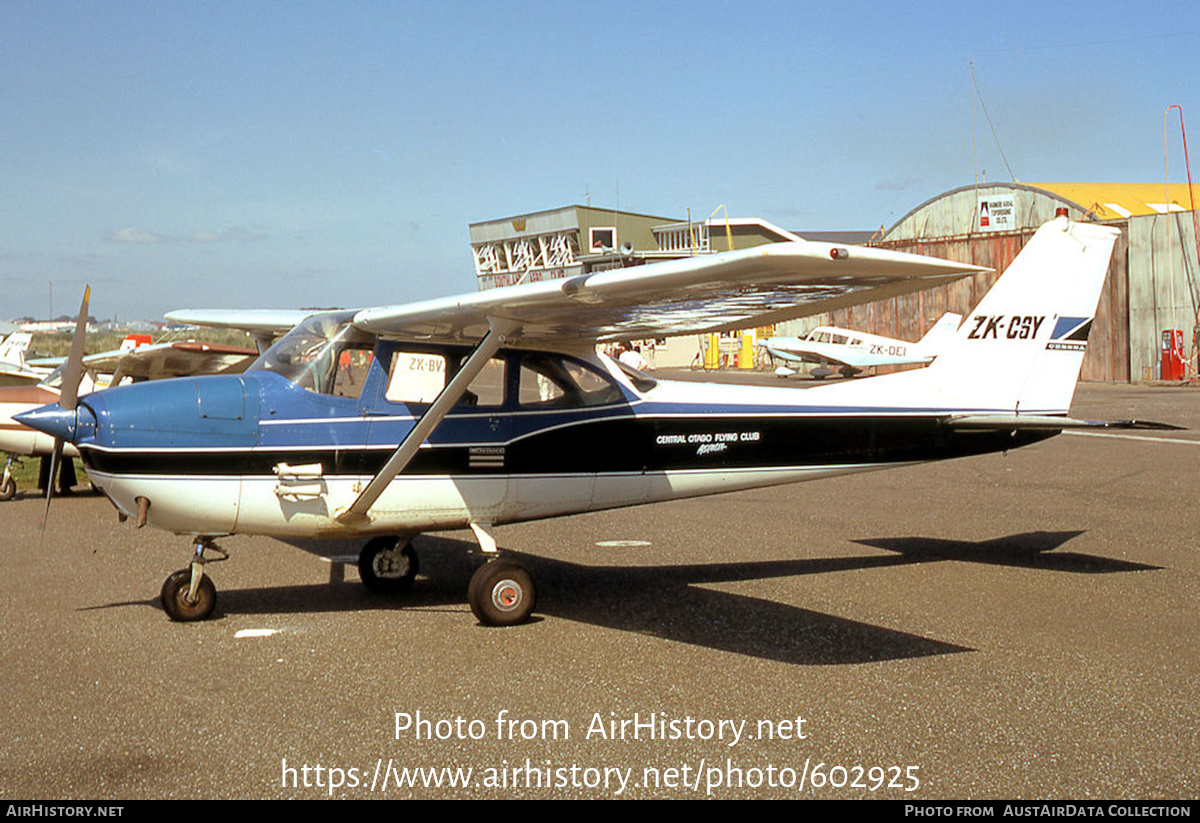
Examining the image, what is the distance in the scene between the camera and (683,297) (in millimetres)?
5977

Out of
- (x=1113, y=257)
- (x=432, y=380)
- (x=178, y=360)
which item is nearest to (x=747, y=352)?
(x=1113, y=257)

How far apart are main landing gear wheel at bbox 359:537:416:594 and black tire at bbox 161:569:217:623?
1.18m

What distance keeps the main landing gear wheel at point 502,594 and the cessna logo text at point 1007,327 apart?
413 centimetres

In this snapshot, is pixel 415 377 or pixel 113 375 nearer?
pixel 415 377

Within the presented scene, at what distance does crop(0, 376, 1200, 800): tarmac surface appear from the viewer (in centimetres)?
424

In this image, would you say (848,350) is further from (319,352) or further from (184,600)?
(184,600)

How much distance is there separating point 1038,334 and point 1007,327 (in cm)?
24

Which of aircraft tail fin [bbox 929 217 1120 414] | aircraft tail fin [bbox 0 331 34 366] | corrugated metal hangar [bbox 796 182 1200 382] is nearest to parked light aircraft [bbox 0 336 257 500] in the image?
aircraft tail fin [bbox 0 331 34 366]

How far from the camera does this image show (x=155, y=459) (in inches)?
248

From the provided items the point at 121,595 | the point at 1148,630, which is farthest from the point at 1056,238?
the point at 121,595

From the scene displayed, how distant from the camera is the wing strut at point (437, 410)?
21.3 ft

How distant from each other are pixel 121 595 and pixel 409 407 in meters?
2.66

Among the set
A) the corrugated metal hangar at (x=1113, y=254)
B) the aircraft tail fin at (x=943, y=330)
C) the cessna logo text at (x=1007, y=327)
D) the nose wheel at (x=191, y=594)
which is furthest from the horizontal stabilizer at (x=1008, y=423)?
the corrugated metal hangar at (x=1113, y=254)
